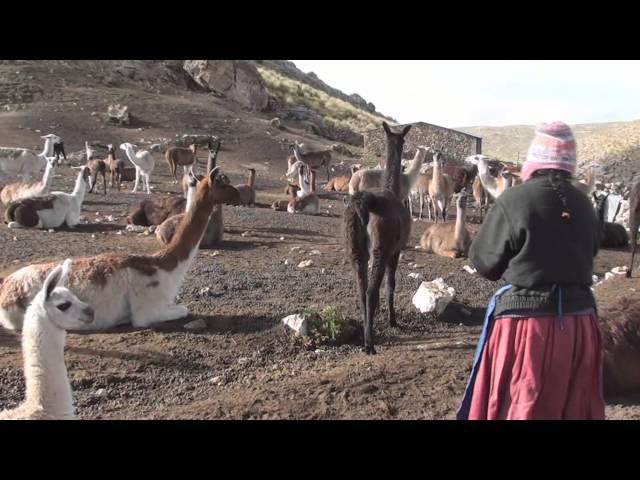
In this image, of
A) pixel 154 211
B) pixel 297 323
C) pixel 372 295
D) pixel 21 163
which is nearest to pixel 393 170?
pixel 372 295

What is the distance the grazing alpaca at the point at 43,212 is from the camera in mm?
11289

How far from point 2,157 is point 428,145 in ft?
84.6

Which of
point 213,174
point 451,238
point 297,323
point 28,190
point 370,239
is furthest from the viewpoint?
point 28,190

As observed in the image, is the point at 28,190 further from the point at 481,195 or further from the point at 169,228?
the point at 481,195

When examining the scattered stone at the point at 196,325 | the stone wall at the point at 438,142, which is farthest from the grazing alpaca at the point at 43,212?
the stone wall at the point at 438,142

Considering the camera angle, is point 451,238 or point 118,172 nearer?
point 451,238

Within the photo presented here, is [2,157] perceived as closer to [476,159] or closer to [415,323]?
[476,159]

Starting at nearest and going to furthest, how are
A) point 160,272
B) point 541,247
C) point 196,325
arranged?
point 541,247 < point 196,325 < point 160,272

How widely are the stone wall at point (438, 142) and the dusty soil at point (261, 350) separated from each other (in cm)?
2498

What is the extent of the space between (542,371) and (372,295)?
10.1 ft

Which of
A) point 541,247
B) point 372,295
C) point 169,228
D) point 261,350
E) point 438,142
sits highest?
point 438,142

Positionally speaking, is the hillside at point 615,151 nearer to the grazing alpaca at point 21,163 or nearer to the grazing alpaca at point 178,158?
the grazing alpaca at point 178,158

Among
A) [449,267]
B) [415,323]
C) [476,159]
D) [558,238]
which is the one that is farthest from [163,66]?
[558,238]

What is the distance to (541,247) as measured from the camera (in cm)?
276
